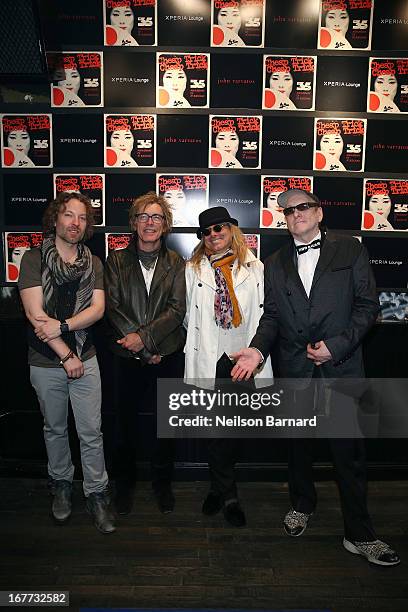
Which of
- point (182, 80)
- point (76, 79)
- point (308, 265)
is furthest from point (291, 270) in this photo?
point (76, 79)

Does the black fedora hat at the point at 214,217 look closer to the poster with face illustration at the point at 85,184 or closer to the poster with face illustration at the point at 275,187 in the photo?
the poster with face illustration at the point at 275,187

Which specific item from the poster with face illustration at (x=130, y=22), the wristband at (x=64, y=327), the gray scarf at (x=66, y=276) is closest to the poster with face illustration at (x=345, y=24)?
the poster with face illustration at (x=130, y=22)

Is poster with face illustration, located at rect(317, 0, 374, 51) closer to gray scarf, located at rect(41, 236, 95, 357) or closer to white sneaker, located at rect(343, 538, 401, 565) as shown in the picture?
gray scarf, located at rect(41, 236, 95, 357)

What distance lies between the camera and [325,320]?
107 inches

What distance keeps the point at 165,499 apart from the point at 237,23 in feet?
10.5

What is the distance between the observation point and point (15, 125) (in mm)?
3793

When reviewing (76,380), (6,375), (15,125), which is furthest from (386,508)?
(15,125)

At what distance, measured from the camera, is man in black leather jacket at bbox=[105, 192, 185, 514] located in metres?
3.04

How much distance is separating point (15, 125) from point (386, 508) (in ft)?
11.8

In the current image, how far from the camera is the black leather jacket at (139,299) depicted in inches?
121

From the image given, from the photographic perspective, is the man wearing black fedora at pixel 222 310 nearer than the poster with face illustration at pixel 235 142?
Yes

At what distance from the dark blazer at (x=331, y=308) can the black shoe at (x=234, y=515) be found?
0.87 metres

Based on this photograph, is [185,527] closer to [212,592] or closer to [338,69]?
[212,592]

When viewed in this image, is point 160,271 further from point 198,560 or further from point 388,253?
point 388,253
